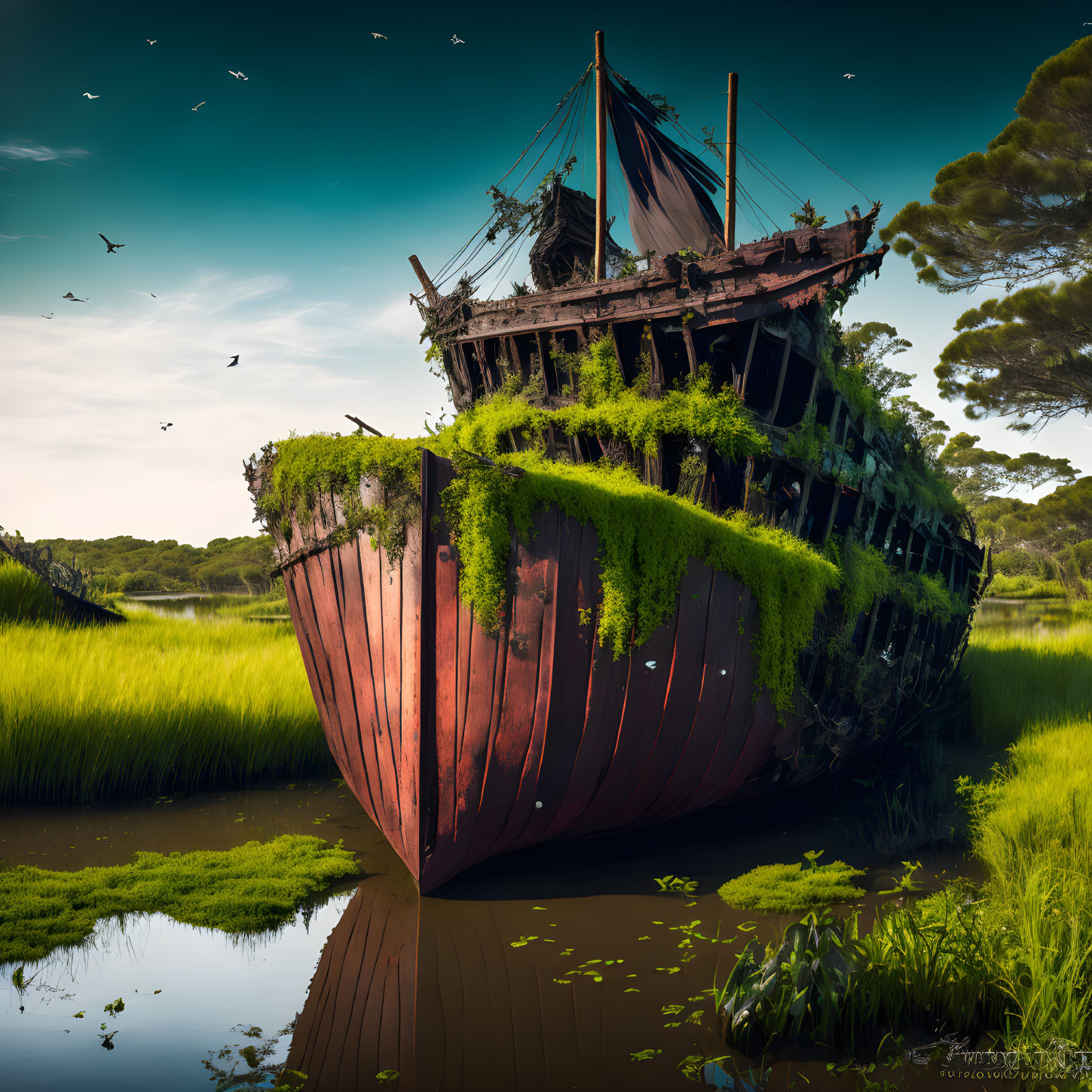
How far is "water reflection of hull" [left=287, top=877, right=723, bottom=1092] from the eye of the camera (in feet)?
9.88

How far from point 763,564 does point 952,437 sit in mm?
36476

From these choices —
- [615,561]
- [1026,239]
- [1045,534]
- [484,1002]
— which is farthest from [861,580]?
[1045,534]

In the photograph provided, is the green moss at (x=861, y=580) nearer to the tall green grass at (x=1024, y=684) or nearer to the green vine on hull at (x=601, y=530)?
the green vine on hull at (x=601, y=530)

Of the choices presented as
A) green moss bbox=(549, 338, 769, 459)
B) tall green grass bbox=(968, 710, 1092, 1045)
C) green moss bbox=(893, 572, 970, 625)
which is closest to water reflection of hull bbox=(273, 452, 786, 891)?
green moss bbox=(549, 338, 769, 459)

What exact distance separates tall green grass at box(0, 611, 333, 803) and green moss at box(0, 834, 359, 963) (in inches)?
68.5

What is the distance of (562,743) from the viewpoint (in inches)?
181

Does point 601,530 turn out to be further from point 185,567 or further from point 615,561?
point 185,567

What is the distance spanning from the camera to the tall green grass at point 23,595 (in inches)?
491

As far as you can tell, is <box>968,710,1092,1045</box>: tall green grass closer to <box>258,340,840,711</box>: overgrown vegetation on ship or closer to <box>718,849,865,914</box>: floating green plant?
<box>718,849,865,914</box>: floating green plant

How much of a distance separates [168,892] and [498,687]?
7.37ft

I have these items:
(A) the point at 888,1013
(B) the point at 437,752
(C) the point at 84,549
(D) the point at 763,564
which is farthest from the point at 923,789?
(C) the point at 84,549

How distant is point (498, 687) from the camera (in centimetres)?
442

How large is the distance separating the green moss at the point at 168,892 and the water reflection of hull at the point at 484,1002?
469 mm

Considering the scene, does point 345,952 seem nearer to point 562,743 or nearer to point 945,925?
point 562,743
